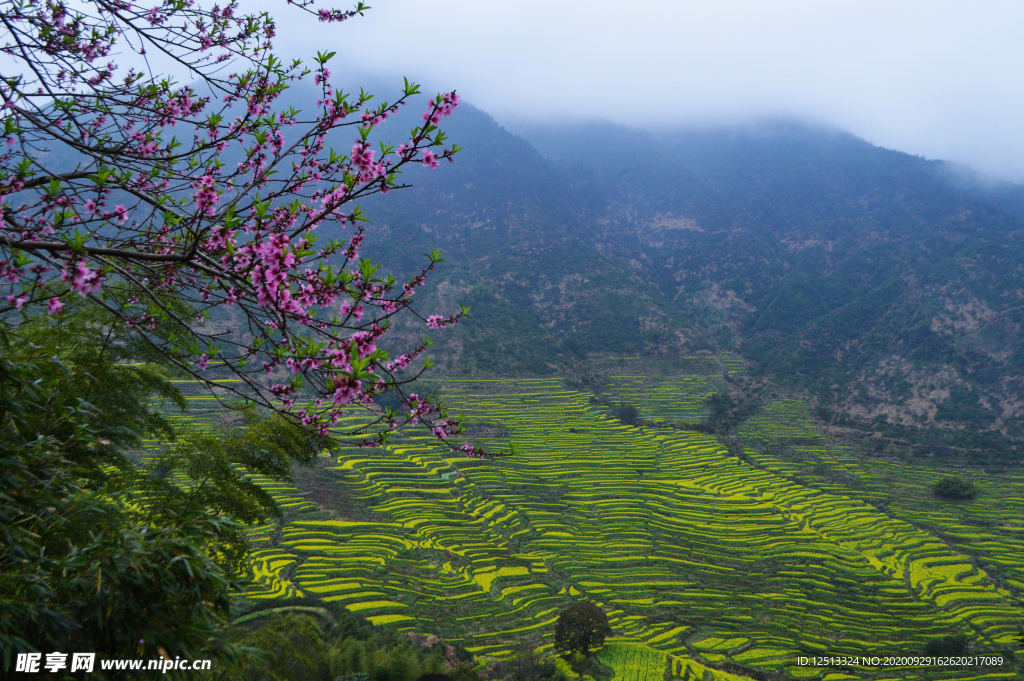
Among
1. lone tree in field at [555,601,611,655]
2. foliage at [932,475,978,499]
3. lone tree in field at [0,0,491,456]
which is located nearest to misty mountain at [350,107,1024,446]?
foliage at [932,475,978,499]

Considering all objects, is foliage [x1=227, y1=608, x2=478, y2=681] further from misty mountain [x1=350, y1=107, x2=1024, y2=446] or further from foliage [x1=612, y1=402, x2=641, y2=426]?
misty mountain [x1=350, y1=107, x2=1024, y2=446]

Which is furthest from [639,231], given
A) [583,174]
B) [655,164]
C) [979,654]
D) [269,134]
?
[269,134]

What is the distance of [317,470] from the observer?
82.0 ft

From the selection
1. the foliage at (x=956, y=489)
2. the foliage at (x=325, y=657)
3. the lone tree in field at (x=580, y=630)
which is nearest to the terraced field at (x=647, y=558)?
the lone tree in field at (x=580, y=630)

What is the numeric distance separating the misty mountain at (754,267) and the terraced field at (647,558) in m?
13.4

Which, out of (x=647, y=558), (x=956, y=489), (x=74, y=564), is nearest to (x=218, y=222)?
(x=74, y=564)

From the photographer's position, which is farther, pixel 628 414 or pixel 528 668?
pixel 628 414

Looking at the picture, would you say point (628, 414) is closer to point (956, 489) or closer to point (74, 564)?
point (956, 489)

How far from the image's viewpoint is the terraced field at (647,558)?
1614 cm

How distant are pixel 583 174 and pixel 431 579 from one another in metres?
80.1

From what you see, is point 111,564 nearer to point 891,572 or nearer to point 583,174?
point 891,572

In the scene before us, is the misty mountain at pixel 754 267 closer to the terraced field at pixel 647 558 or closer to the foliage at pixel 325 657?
the terraced field at pixel 647 558

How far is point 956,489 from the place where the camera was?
26.8 meters

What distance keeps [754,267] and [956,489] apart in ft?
132
